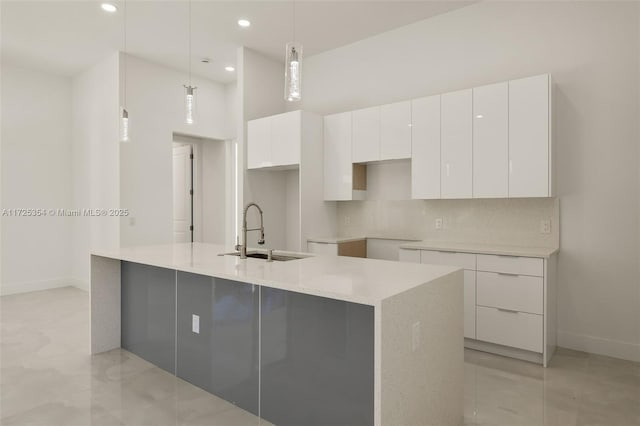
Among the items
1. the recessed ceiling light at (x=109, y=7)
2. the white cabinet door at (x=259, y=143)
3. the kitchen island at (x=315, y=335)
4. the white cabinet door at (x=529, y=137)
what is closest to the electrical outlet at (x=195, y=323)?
the kitchen island at (x=315, y=335)

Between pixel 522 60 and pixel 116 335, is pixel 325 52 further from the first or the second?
pixel 116 335

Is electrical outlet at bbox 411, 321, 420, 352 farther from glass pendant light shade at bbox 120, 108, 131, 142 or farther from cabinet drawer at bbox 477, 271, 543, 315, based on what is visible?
glass pendant light shade at bbox 120, 108, 131, 142

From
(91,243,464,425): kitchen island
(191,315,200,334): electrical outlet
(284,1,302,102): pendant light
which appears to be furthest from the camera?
(191,315,200,334): electrical outlet

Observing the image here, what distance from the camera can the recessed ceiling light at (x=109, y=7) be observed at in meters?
4.06

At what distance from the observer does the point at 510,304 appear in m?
3.26

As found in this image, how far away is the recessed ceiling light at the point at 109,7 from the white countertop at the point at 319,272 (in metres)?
2.64

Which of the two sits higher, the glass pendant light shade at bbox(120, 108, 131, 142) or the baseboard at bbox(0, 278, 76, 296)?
the glass pendant light shade at bbox(120, 108, 131, 142)

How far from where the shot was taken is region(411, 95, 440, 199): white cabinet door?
384cm

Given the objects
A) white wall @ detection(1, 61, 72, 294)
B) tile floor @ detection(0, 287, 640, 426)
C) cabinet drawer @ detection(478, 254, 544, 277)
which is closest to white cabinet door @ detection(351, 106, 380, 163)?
cabinet drawer @ detection(478, 254, 544, 277)

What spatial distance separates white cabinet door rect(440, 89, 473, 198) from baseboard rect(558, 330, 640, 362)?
1493 mm

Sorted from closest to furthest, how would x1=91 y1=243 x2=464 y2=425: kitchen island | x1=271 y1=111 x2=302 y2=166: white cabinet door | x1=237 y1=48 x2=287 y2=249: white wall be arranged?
x1=91 y1=243 x2=464 y2=425: kitchen island < x1=271 y1=111 x2=302 y2=166: white cabinet door < x1=237 y1=48 x2=287 y2=249: white wall

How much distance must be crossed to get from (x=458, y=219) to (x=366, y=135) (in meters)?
1.30

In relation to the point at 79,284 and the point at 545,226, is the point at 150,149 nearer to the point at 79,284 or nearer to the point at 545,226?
the point at 79,284

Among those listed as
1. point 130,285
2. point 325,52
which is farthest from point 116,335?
point 325,52
